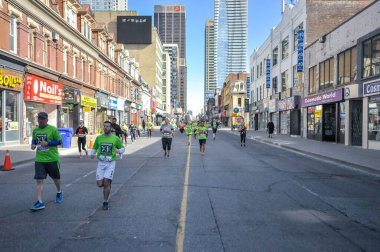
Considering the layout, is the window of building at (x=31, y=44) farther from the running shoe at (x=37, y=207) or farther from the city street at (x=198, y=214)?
the running shoe at (x=37, y=207)

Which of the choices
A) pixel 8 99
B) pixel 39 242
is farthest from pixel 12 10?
pixel 39 242

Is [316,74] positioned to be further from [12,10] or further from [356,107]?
[12,10]

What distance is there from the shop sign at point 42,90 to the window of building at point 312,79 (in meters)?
21.4

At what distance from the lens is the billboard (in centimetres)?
8625

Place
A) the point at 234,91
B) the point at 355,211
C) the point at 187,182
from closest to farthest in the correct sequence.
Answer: the point at 355,211, the point at 187,182, the point at 234,91

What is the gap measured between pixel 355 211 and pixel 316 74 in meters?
25.3

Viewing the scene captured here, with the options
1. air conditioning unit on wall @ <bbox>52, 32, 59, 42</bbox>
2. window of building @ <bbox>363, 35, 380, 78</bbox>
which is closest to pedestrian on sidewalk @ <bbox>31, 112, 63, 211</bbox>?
window of building @ <bbox>363, 35, 380, 78</bbox>

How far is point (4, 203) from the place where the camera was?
7.29m

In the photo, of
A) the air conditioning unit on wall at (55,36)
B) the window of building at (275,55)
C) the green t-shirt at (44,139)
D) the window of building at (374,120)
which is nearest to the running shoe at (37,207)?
the green t-shirt at (44,139)

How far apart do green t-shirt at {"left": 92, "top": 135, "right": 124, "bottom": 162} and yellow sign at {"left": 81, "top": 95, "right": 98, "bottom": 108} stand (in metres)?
28.3

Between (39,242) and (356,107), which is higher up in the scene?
(356,107)

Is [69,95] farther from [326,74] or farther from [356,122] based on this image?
[356,122]

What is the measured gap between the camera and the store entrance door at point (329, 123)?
2756 cm

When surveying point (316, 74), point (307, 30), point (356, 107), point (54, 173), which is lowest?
point (54, 173)
